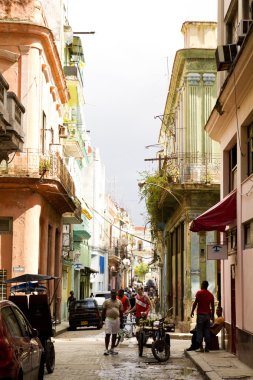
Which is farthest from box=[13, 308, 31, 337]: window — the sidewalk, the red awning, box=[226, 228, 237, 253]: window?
box=[226, 228, 237, 253]: window

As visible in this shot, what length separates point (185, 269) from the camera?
1233 inches

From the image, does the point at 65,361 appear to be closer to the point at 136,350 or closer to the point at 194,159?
the point at 136,350

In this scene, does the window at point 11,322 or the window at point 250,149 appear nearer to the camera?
the window at point 11,322

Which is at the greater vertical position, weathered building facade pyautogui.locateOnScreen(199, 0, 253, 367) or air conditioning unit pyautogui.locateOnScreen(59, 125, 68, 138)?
air conditioning unit pyautogui.locateOnScreen(59, 125, 68, 138)

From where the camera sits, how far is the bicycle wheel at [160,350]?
18.4 m

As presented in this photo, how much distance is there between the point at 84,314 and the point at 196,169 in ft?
30.1

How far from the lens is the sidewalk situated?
14.9 metres

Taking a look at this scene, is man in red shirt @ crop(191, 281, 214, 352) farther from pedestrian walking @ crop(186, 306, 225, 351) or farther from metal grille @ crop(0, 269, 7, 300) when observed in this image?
metal grille @ crop(0, 269, 7, 300)

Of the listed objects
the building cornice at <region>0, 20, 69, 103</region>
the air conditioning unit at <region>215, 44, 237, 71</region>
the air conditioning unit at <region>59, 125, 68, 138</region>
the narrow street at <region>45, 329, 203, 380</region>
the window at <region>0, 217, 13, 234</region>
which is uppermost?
the building cornice at <region>0, 20, 69, 103</region>

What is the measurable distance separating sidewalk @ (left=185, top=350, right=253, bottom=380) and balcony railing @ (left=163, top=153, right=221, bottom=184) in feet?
39.1

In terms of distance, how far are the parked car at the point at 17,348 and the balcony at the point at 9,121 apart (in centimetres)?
543

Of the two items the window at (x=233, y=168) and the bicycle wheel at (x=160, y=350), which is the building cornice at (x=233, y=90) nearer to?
the window at (x=233, y=168)

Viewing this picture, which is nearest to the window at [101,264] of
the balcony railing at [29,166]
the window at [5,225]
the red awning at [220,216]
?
the window at [5,225]

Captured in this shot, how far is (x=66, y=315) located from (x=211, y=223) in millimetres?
25633
